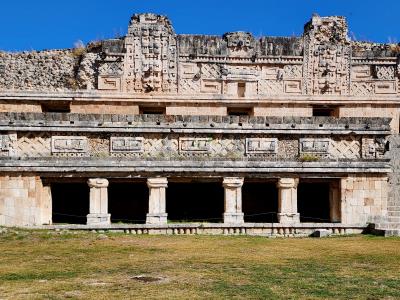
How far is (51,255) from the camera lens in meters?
9.89

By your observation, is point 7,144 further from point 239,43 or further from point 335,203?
point 239,43

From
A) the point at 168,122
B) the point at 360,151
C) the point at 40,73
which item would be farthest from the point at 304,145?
the point at 40,73

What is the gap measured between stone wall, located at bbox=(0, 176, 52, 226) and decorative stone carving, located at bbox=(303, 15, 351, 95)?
11657 millimetres

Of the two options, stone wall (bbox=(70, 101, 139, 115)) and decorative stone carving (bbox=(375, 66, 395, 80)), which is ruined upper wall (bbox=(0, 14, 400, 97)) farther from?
stone wall (bbox=(70, 101, 139, 115))

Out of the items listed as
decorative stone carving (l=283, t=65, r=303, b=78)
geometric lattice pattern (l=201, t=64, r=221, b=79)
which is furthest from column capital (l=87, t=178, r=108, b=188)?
decorative stone carving (l=283, t=65, r=303, b=78)

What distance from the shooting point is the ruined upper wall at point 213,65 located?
20.4 meters

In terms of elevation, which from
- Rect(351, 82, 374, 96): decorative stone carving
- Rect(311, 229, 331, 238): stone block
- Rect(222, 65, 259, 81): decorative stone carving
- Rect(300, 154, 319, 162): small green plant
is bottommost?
Rect(311, 229, 331, 238): stone block

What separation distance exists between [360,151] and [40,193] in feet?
31.6

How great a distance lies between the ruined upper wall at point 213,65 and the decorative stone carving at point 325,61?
36 millimetres

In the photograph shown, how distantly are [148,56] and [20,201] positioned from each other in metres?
8.37

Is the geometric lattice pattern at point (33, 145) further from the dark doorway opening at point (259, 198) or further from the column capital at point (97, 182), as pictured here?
the dark doorway opening at point (259, 198)

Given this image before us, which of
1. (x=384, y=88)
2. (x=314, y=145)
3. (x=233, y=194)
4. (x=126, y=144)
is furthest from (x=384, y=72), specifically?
(x=126, y=144)

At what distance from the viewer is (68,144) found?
49.8 feet

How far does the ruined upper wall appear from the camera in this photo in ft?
66.8
